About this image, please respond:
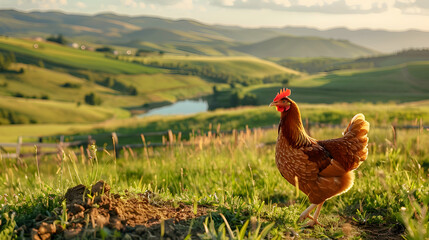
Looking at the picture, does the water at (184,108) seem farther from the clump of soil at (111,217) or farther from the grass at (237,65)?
the clump of soil at (111,217)

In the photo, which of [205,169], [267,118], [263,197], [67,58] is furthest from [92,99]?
[263,197]

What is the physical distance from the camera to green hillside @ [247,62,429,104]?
66812 mm

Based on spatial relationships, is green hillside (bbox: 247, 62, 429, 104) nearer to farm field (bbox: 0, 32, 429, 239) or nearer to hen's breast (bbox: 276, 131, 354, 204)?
farm field (bbox: 0, 32, 429, 239)

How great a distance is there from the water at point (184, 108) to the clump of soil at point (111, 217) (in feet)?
288

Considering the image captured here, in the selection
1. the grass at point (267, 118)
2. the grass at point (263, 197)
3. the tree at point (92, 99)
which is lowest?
the tree at point (92, 99)

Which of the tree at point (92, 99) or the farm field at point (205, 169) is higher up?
the farm field at point (205, 169)

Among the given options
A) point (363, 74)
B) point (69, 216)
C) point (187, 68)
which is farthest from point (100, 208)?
point (187, 68)

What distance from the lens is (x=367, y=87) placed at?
75.4 m

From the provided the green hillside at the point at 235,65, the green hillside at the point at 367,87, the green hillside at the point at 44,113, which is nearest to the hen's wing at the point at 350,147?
the green hillside at the point at 44,113

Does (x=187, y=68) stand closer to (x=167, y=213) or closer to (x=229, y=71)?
(x=229, y=71)

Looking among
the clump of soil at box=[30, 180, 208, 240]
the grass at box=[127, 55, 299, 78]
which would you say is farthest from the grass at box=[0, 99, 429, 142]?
the grass at box=[127, 55, 299, 78]

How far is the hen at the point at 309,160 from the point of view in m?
4.06

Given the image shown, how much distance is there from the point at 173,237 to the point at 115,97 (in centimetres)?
10208

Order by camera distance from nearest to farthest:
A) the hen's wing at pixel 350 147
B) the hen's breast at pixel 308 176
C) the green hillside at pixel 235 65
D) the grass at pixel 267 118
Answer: the hen's breast at pixel 308 176
the hen's wing at pixel 350 147
the grass at pixel 267 118
the green hillside at pixel 235 65
